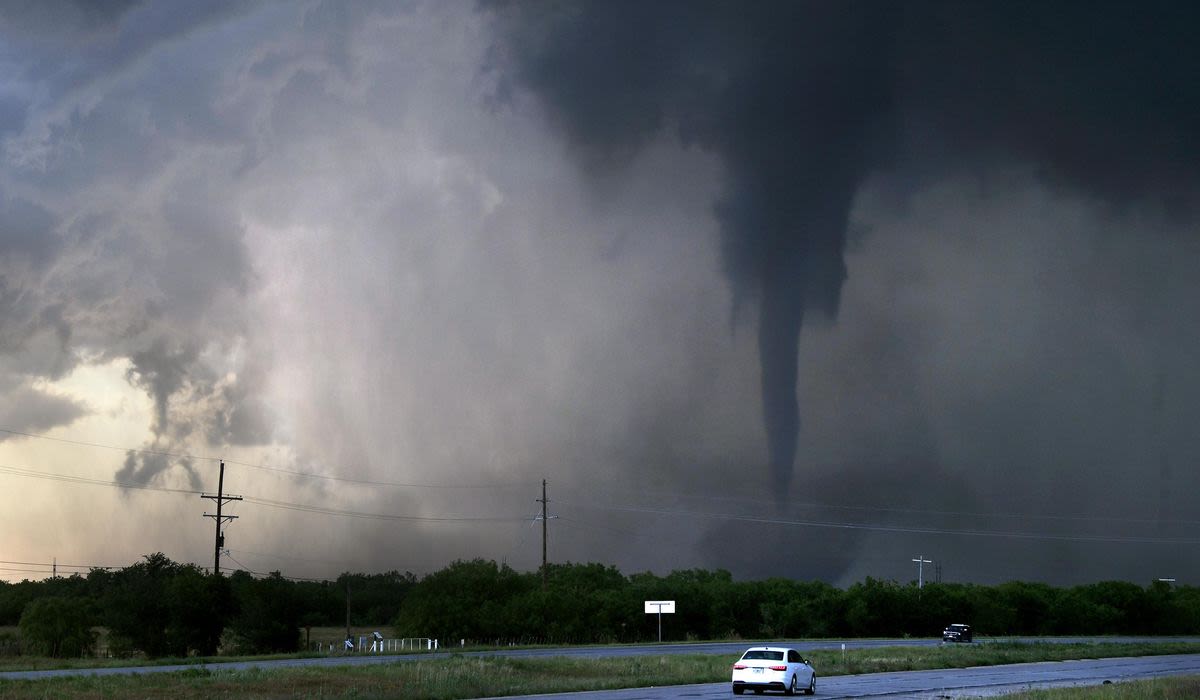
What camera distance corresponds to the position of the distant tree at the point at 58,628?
10375cm

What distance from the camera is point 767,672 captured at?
46438 mm

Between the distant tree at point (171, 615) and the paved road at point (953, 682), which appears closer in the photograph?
the paved road at point (953, 682)

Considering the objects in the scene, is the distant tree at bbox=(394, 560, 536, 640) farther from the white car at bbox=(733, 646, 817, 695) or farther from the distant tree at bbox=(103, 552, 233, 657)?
the white car at bbox=(733, 646, 817, 695)

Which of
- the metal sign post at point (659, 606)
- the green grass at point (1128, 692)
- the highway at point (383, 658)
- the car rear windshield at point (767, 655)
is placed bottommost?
the highway at point (383, 658)

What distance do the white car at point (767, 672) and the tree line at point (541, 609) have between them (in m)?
72.3

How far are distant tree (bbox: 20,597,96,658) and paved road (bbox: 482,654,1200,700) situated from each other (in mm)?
73989

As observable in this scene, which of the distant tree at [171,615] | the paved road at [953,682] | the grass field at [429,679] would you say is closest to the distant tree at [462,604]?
the distant tree at [171,615]

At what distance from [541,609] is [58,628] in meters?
50.1

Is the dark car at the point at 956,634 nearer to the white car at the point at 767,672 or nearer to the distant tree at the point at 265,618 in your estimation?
the distant tree at the point at 265,618

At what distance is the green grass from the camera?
43281mm

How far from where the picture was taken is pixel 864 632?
15350 centimetres

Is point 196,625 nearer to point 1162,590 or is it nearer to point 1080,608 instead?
point 1080,608

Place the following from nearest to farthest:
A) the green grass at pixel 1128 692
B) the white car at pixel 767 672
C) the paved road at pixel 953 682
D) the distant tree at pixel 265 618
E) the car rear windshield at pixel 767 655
A: the green grass at pixel 1128 692, the paved road at pixel 953 682, the white car at pixel 767 672, the car rear windshield at pixel 767 655, the distant tree at pixel 265 618

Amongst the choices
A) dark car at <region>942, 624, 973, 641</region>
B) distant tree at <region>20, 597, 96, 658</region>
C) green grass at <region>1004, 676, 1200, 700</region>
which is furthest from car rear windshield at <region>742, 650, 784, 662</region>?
dark car at <region>942, 624, 973, 641</region>
